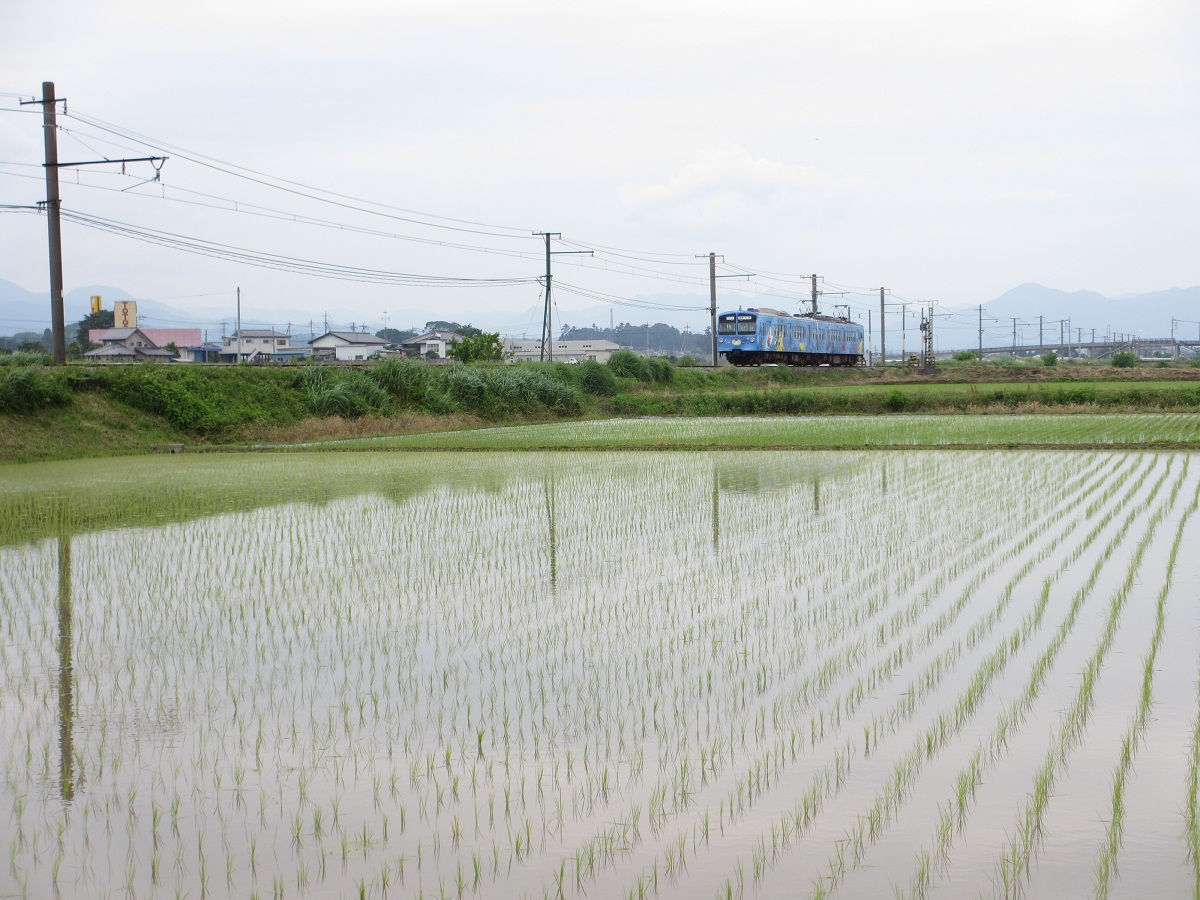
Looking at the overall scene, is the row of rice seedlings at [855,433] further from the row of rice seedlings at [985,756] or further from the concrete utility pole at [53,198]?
the row of rice seedlings at [985,756]

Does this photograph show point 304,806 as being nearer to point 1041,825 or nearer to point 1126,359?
point 1041,825

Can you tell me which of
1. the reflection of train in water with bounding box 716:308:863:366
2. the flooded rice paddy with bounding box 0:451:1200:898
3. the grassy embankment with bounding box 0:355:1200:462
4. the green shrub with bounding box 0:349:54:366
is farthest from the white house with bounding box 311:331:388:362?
the flooded rice paddy with bounding box 0:451:1200:898

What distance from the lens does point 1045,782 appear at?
353cm

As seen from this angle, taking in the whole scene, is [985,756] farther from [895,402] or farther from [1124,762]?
[895,402]

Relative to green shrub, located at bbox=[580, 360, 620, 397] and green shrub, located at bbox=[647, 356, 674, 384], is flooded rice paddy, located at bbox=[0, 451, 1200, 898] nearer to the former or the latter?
green shrub, located at bbox=[580, 360, 620, 397]

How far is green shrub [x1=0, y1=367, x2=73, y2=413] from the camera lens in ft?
61.0

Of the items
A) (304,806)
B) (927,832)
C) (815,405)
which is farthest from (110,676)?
(815,405)

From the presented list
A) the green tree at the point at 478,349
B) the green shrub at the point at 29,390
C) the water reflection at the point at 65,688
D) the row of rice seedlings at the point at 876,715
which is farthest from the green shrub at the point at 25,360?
the green tree at the point at 478,349

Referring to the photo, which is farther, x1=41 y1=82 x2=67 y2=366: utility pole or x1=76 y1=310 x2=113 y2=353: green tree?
x1=76 y1=310 x2=113 y2=353: green tree

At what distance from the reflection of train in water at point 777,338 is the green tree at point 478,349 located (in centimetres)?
1049

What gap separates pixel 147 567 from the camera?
26.0 ft

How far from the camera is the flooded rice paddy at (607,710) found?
3100 mm

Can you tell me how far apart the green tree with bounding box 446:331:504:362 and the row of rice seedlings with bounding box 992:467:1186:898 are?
3943 cm

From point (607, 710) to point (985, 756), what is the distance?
1.45m
